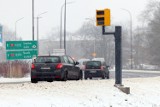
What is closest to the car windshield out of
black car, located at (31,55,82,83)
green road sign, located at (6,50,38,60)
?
black car, located at (31,55,82,83)

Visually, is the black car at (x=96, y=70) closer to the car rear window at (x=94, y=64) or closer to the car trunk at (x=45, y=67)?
the car rear window at (x=94, y=64)

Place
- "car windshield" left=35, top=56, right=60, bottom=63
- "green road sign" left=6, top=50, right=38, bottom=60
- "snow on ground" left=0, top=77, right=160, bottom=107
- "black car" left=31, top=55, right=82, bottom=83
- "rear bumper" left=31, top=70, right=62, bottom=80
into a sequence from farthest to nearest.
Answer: "green road sign" left=6, top=50, right=38, bottom=60, "car windshield" left=35, top=56, right=60, bottom=63, "black car" left=31, top=55, right=82, bottom=83, "rear bumper" left=31, top=70, right=62, bottom=80, "snow on ground" left=0, top=77, right=160, bottom=107

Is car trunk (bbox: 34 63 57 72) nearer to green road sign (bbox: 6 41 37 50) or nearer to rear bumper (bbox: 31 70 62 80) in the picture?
rear bumper (bbox: 31 70 62 80)

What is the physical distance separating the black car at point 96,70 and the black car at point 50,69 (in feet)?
40.4

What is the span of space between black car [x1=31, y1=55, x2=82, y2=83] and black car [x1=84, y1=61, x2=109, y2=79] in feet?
40.4

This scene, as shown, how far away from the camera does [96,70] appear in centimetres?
4012

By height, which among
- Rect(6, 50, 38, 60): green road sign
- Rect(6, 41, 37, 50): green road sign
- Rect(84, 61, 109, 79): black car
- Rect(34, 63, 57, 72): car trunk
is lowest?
Rect(84, 61, 109, 79): black car

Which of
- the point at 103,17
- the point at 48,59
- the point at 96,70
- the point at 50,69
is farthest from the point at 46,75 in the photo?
the point at 96,70

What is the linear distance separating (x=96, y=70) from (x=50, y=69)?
1399 cm

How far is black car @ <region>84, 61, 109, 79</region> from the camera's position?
3997 centimetres

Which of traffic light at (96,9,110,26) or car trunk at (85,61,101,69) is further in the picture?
car trunk at (85,61,101,69)

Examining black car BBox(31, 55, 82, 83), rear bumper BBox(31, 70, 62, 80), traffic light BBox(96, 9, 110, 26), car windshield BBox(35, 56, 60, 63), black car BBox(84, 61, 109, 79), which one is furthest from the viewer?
black car BBox(84, 61, 109, 79)

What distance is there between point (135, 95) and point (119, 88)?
764 mm

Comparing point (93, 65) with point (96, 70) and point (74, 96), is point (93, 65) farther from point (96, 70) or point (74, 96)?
point (74, 96)
